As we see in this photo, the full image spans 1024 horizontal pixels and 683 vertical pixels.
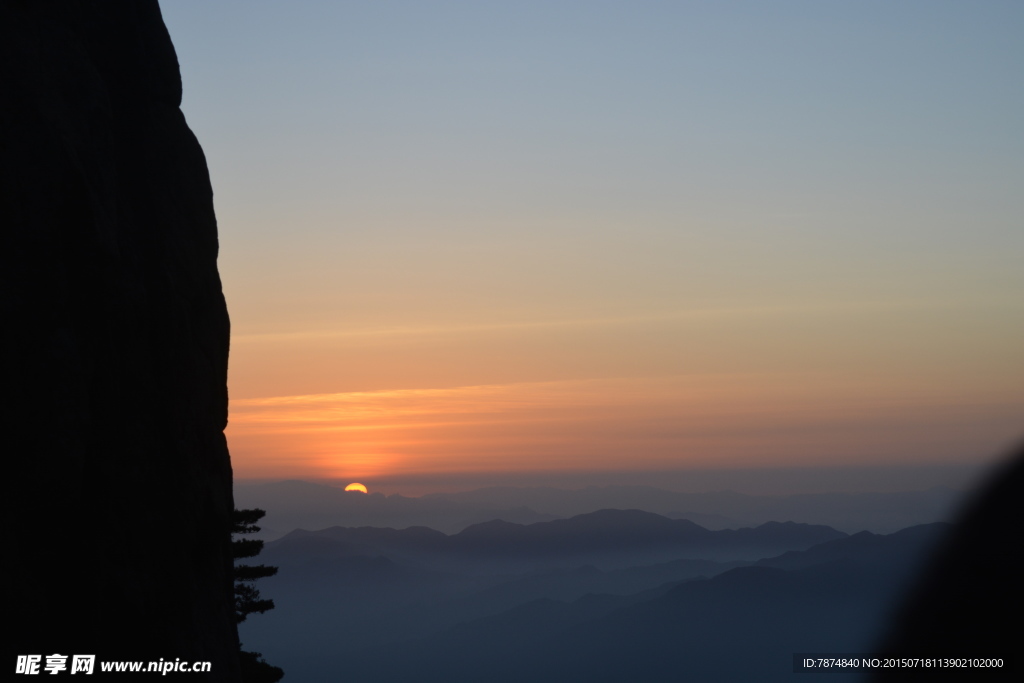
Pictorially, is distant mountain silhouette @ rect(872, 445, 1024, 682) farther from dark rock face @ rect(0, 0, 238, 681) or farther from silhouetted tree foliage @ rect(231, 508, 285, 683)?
silhouetted tree foliage @ rect(231, 508, 285, 683)

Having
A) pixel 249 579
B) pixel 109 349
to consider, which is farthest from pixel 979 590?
pixel 249 579

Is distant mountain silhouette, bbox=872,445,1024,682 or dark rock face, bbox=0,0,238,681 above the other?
dark rock face, bbox=0,0,238,681

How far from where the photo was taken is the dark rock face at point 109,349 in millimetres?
18281

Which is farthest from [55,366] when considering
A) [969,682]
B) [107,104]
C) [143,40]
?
[969,682]

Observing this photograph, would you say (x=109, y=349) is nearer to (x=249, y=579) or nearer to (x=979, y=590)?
(x=979, y=590)

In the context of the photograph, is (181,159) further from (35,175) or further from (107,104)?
(35,175)

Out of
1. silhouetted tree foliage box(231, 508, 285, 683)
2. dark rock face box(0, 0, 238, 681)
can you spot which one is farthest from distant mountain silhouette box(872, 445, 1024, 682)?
silhouetted tree foliage box(231, 508, 285, 683)

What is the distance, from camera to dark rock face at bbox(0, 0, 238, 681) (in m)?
→ 18.3

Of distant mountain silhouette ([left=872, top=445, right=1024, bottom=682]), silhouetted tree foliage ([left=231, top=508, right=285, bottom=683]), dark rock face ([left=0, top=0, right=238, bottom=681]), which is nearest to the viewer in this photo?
distant mountain silhouette ([left=872, top=445, right=1024, bottom=682])

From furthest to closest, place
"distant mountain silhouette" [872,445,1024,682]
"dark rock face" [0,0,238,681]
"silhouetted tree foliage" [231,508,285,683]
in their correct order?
1. "silhouetted tree foliage" [231,508,285,683]
2. "dark rock face" [0,0,238,681]
3. "distant mountain silhouette" [872,445,1024,682]

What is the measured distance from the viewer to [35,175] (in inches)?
747

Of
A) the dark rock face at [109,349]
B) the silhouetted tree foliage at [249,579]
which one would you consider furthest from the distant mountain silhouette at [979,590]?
the silhouetted tree foliage at [249,579]

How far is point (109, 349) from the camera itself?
21719 mm

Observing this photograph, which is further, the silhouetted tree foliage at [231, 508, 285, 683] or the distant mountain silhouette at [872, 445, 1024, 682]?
the silhouetted tree foliage at [231, 508, 285, 683]
